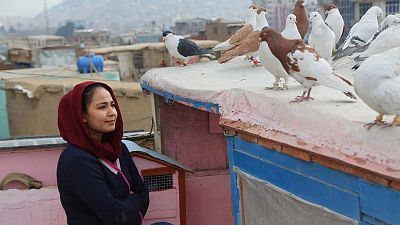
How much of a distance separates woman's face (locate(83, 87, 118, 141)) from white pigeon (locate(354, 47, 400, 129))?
1303 millimetres

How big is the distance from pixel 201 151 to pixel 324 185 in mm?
3218

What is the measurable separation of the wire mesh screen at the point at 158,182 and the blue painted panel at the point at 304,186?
4.73 feet

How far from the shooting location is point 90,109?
3.22 metres

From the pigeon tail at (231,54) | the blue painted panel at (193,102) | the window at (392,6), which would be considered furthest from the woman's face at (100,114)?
the window at (392,6)

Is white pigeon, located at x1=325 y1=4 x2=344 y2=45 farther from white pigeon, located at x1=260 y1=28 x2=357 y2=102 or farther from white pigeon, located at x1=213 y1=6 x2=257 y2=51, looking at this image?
white pigeon, located at x1=260 y1=28 x2=357 y2=102

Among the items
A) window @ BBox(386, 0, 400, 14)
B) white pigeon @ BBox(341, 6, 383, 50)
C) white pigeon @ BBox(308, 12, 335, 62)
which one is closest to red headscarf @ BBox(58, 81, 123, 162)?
white pigeon @ BBox(308, 12, 335, 62)

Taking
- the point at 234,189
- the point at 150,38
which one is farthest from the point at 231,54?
the point at 150,38

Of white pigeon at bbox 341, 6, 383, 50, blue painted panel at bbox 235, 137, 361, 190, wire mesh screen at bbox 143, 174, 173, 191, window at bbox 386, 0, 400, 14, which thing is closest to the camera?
blue painted panel at bbox 235, 137, 361, 190

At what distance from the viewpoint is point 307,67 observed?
11.2 ft

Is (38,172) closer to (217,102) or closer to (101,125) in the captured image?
(217,102)

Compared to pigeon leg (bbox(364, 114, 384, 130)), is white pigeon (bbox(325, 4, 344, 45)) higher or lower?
higher

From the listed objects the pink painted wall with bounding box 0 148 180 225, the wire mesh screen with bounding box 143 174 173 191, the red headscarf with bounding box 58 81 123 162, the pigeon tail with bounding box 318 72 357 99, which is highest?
the pigeon tail with bounding box 318 72 357 99

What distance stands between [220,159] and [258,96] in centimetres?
248

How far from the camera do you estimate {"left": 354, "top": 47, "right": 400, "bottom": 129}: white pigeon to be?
99.0 inches
